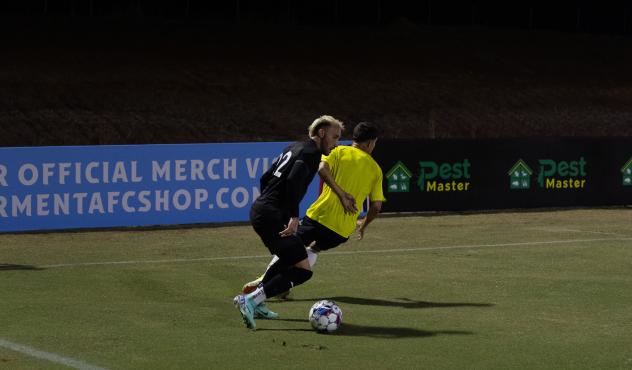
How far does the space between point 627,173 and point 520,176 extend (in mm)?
2423

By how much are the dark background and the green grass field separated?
16146 mm

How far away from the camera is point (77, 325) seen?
11.5m

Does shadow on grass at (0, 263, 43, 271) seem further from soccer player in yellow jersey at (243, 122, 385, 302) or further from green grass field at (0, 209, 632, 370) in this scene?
soccer player in yellow jersey at (243, 122, 385, 302)

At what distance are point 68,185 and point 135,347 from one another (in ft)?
31.9

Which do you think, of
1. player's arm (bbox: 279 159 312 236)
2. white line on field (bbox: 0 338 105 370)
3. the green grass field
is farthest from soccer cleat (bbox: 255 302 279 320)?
white line on field (bbox: 0 338 105 370)

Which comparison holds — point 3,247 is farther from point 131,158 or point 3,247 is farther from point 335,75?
point 335,75

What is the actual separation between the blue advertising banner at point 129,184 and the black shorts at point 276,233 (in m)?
8.94

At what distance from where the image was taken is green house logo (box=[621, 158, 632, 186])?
82.4 feet

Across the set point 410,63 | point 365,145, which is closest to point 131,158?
point 365,145

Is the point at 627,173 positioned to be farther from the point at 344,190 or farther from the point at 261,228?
the point at 261,228

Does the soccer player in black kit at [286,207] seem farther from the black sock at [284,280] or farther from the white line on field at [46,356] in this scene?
the white line on field at [46,356]

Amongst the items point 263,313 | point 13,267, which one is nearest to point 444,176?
point 13,267

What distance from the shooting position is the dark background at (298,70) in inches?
1432

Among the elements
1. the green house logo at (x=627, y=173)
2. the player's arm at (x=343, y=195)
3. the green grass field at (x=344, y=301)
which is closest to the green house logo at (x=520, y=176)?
the green house logo at (x=627, y=173)
